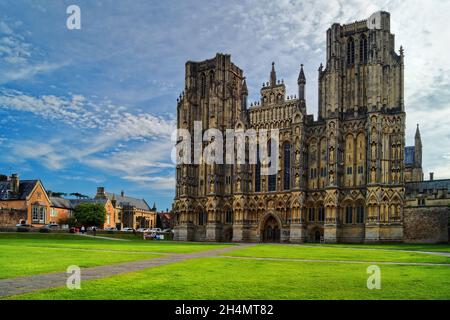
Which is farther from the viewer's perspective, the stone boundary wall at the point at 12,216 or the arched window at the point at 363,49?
the stone boundary wall at the point at 12,216

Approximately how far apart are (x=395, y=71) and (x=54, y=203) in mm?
90348

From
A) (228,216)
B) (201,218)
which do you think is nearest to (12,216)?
(201,218)

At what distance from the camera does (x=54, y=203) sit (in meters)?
118

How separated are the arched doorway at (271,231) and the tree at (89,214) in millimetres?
47287

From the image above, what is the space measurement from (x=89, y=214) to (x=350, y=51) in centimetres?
7058

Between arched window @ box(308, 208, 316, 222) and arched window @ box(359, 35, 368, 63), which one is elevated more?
arched window @ box(359, 35, 368, 63)

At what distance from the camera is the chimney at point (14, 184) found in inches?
3908

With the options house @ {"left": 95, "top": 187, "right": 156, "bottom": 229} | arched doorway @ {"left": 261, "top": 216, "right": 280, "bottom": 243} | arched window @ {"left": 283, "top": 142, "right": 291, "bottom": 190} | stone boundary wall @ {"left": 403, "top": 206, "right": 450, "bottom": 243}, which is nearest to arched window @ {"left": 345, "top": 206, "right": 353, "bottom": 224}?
stone boundary wall @ {"left": 403, "top": 206, "right": 450, "bottom": 243}

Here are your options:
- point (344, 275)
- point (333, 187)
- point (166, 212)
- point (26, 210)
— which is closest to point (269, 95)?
point (333, 187)

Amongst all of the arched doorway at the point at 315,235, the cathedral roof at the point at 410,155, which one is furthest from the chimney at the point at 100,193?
the cathedral roof at the point at 410,155

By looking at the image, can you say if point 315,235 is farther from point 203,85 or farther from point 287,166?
point 203,85

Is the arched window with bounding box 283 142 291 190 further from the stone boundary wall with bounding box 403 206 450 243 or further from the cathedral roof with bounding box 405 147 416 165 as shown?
the cathedral roof with bounding box 405 147 416 165

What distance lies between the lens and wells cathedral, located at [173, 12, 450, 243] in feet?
223

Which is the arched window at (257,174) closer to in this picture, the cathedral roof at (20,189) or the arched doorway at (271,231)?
the arched doorway at (271,231)
